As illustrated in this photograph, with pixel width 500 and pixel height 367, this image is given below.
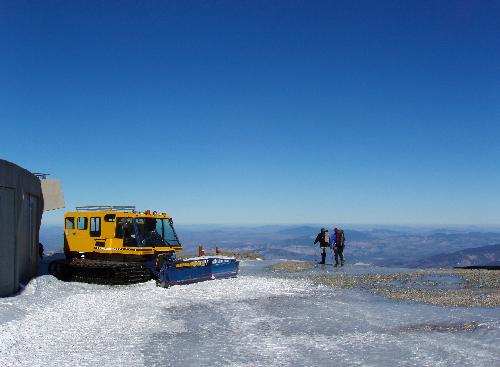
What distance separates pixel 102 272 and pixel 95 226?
2.74m

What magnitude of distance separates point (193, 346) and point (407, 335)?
15.2 feet

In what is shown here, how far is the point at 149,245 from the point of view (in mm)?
20766

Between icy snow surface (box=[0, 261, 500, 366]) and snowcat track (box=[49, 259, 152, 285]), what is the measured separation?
1556mm

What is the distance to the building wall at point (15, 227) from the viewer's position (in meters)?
14.8

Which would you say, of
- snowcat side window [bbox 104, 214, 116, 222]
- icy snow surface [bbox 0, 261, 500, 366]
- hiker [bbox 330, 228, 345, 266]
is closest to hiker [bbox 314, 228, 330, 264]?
hiker [bbox 330, 228, 345, 266]

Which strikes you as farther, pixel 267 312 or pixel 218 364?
pixel 267 312

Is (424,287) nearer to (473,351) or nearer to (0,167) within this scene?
(473,351)

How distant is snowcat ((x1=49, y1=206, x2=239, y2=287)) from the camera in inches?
763

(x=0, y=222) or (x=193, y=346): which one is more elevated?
(x=0, y=222)

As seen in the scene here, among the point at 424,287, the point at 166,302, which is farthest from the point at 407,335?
the point at 424,287

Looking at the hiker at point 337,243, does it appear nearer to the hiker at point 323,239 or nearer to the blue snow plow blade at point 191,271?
the hiker at point 323,239

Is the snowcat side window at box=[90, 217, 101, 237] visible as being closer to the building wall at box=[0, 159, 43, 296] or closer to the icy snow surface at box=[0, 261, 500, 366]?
the building wall at box=[0, 159, 43, 296]

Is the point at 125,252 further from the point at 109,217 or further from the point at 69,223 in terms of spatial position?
the point at 69,223

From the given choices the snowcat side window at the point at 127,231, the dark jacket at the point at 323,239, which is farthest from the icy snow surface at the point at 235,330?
the dark jacket at the point at 323,239
